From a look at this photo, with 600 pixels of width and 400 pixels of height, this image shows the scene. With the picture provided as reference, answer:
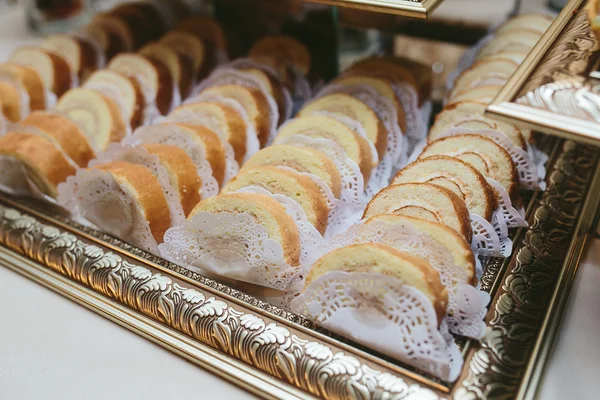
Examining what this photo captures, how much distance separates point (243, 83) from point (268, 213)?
993 millimetres

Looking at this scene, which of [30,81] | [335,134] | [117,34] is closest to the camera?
[335,134]

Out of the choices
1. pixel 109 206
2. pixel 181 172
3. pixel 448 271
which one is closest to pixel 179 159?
pixel 181 172

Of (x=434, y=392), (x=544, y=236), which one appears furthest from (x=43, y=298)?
(x=544, y=236)

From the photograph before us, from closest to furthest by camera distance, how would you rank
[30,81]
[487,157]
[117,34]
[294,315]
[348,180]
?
[294,315], [487,157], [348,180], [30,81], [117,34]

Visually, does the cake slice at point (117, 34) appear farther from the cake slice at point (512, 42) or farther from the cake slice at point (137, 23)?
the cake slice at point (512, 42)

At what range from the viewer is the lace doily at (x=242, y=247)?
1534mm

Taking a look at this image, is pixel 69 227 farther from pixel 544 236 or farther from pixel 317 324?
pixel 544 236

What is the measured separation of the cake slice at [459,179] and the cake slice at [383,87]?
0.50 meters

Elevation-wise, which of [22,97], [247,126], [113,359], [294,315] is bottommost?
[113,359]

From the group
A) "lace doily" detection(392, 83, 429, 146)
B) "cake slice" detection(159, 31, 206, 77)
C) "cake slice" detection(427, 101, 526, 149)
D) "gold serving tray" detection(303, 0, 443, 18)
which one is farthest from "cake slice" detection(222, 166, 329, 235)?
"cake slice" detection(159, 31, 206, 77)

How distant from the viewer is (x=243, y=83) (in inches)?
93.3

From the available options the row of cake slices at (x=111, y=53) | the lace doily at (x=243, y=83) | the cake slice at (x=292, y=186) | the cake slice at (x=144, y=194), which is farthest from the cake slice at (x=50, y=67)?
the cake slice at (x=292, y=186)

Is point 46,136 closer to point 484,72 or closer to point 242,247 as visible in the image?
point 242,247

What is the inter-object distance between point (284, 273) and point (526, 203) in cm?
83
